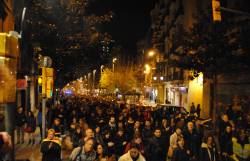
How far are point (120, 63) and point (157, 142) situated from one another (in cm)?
10098

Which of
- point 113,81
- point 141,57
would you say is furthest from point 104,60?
point 141,57

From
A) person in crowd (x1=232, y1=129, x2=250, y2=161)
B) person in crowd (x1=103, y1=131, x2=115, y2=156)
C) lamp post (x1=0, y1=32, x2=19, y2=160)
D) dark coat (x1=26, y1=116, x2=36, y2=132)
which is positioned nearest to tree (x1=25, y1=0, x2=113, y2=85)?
dark coat (x1=26, y1=116, x2=36, y2=132)

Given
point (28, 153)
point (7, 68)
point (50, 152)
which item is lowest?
point (28, 153)

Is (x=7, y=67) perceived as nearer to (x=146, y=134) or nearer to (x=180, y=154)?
(x=180, y=154)

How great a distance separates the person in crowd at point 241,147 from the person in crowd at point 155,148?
2.22m

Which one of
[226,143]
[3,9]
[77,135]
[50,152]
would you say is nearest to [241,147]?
[226,143]

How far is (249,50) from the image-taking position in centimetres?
2380

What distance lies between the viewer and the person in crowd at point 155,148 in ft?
38.7

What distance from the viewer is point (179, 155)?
35.9ft

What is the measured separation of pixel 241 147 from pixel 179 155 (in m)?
2.59

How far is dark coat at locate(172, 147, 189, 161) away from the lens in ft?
35.8

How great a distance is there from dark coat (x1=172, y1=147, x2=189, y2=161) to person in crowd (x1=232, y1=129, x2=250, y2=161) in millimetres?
2229

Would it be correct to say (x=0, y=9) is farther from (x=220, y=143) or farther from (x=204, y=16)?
(x=204, y=16)

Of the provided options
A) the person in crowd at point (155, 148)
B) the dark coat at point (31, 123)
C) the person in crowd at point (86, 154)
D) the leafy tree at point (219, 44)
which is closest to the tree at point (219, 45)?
the leafy tree at point (219, 44)
